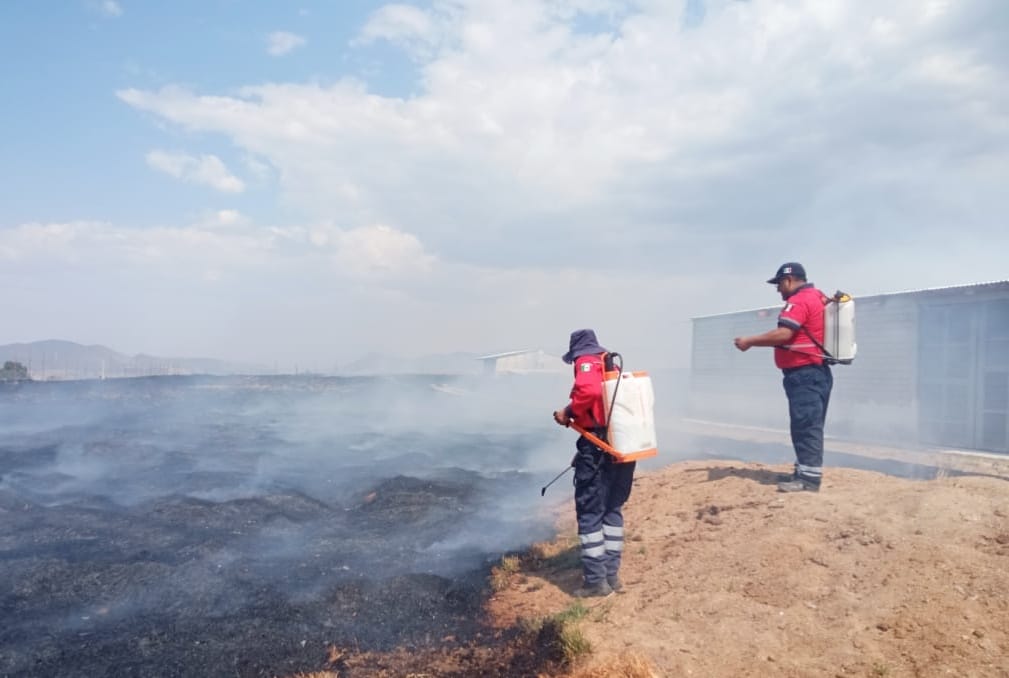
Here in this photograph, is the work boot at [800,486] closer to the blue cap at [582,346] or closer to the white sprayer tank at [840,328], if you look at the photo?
the white sprayer tank at [840,328]

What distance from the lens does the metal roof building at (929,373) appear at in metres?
15.4

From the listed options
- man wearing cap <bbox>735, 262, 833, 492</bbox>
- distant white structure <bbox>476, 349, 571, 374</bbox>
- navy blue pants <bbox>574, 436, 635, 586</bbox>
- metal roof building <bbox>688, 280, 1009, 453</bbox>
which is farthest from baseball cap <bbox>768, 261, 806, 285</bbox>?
distant white structure <bbox>476, 349, 571, 374</bbox>

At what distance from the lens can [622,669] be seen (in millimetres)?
3402

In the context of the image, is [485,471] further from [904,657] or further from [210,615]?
[904,657]

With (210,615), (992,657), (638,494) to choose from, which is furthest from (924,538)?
(210,615)

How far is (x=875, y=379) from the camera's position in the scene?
60.9 ft

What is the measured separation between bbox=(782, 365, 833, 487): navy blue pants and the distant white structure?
1327 inches

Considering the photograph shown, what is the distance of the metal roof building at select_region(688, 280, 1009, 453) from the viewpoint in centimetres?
1540

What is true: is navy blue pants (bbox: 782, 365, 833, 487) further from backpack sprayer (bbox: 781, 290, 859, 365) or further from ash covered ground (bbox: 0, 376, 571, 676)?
ash covered ground (bbox: 0, 376, 571, 676)

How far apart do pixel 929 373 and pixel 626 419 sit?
1611 centimetres

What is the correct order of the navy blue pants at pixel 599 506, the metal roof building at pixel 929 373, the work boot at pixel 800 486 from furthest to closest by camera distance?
the metal roof building at pixel 929 373 → the work boot at pixel 800 486 → the navy blue pants at pixel 599 506

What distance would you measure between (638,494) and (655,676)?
4.48 m

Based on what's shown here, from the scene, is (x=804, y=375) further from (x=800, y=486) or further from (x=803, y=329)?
(x=800, y=486)

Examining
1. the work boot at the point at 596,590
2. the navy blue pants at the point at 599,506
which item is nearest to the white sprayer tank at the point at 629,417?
the navy blue pants at the point at 599,506
